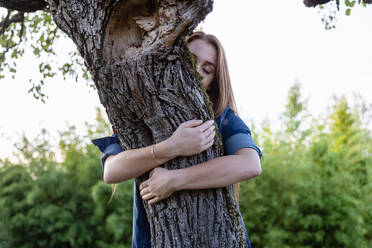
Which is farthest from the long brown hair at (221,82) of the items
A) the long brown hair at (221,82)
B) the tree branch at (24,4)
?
the tree branch at (24,4)

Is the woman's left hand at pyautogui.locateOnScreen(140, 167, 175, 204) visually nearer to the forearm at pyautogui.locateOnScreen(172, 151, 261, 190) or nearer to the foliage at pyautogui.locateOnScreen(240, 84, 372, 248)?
the forearm at pyautogui.locateOnScreen(172, 151, 261, 190)

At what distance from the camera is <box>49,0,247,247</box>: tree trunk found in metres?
1.58

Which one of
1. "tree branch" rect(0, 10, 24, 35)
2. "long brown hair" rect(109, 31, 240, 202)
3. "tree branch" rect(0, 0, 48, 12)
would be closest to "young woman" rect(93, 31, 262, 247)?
"long brown hair" rect(109, 31, 240, 202)

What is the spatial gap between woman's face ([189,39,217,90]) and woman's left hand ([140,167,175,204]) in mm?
648

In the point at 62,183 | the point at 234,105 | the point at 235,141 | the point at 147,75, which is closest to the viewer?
the point at 147,75

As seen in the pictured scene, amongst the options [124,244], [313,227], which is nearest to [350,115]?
[313,227]

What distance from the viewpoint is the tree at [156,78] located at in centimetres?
158

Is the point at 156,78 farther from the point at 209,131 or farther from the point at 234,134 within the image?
the point at 234,134

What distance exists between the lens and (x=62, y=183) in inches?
255

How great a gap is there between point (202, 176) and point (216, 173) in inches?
2.5

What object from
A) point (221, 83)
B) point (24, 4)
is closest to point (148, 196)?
point (221, 83)

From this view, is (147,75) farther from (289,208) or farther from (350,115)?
(350,115)

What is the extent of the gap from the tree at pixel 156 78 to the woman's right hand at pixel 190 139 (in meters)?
0.05

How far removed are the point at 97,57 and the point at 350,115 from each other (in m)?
10.3
